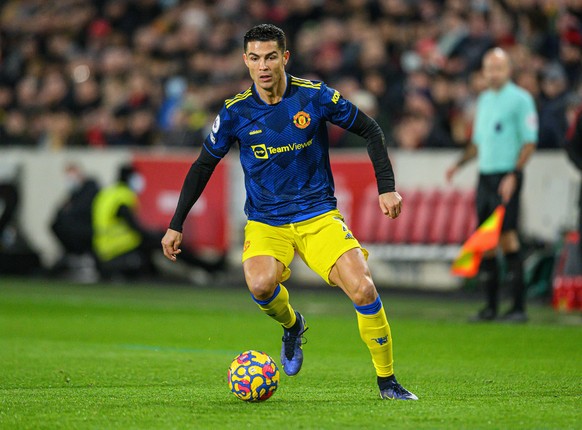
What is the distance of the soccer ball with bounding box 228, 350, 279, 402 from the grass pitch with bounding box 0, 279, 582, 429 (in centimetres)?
7

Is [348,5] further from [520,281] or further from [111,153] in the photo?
[520,281]

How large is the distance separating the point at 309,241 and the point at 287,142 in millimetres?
627

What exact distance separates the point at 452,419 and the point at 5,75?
20396 millimetres

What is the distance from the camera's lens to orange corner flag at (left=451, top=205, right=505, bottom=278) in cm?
1214

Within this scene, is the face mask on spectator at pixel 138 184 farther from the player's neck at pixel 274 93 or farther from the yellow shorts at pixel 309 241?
A: the player's neck at pixel 274 93

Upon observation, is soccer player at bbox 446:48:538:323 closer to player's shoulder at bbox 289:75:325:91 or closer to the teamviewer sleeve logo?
player's shoulder at bbox 289:75:325:91

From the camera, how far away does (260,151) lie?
763cm

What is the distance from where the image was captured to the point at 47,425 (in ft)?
20.0

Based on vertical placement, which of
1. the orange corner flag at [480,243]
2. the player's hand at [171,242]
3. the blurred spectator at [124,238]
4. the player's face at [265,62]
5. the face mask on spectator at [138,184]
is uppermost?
the player's face at [265,62]

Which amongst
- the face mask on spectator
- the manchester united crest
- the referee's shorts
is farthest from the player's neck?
the face mask on spectator

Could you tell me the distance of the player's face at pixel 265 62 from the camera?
7.43 m

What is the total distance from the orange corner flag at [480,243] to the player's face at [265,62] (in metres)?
5.15

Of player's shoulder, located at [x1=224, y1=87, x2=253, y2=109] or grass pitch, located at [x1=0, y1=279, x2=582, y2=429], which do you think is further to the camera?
player's shoulder, located at [x1=224, y1=87, x2=253, y2=109]

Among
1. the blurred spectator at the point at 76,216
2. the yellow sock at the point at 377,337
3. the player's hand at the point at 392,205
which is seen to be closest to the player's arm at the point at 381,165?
the player's hand at the point at 392,205
